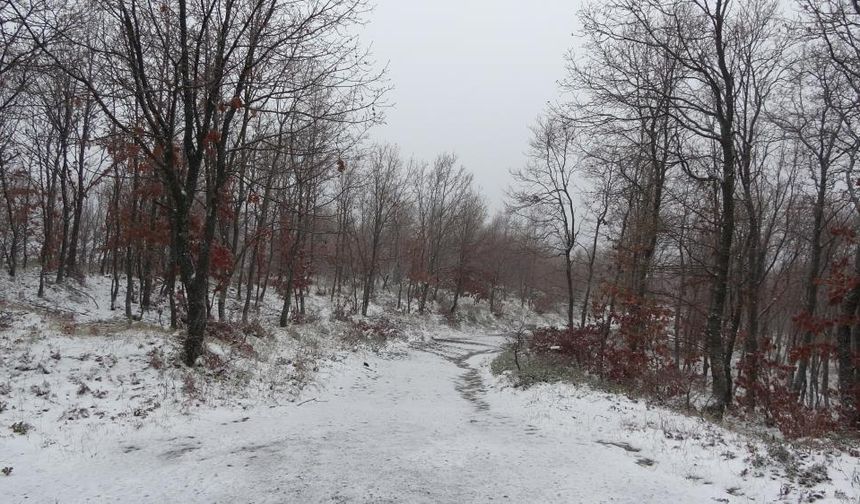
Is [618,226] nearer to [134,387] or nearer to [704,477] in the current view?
[704,477]

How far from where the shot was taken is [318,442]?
6.54 meters

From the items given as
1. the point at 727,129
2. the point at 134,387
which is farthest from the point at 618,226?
the point at 134,387

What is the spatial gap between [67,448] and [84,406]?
1429 mm

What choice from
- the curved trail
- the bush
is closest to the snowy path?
the curved trail

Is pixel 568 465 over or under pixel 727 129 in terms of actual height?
under

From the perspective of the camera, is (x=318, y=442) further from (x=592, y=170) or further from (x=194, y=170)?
(x=592, y=170)

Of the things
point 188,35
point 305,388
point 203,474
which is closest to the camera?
point 203,474

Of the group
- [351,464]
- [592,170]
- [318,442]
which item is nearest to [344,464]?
[351,464]

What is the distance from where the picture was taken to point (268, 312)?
24250 millimetres

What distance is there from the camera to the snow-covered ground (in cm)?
495

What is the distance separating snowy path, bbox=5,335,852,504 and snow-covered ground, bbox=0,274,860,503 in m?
0.03

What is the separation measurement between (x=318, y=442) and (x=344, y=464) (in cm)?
100

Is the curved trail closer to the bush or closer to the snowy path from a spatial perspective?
the snowy path

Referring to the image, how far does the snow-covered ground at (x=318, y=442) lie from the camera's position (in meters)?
4.95
